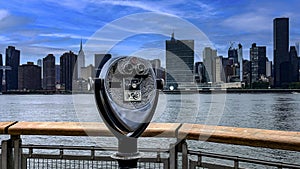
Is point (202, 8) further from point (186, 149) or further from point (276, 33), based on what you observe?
point (186, 149)

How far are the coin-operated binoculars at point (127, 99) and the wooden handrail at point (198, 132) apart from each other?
273 millimetres

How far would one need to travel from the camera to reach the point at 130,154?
1778mm

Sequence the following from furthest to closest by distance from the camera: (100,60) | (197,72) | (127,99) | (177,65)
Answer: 1. (197,72)
2. (177,65)
3. (100,60)
4. (127,99)

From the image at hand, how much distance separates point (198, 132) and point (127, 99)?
52 cm

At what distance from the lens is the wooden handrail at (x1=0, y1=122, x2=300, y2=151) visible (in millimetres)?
1904

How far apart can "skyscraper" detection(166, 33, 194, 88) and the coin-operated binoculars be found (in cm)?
18

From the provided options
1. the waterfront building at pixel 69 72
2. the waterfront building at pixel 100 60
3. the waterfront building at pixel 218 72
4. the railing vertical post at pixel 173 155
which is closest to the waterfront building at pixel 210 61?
the waterfront building at pixel 218 72

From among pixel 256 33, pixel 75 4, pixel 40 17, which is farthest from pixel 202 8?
pixel 40 17

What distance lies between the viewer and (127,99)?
1754mm

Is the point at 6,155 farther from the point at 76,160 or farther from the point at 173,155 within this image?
the point at 173,155

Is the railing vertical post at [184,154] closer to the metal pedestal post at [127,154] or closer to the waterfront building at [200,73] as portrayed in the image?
the waterfront building at [200,73]

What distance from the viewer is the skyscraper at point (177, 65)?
200cm

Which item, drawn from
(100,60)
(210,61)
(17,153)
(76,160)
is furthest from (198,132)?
(17,153)

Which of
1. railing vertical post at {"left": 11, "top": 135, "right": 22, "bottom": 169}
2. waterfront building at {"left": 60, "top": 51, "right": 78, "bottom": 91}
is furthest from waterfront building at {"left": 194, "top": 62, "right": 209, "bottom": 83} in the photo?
railing vertical post at {"left": 11, "top": 135, "right": 22, "bottom": 169}
